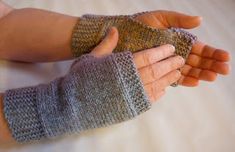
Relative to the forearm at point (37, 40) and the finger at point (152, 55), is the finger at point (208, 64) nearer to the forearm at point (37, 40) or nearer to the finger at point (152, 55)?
the finger at point (152, 55)

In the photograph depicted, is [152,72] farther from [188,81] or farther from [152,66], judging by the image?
[188,81]

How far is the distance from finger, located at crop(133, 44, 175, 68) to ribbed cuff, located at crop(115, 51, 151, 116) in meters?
0.03

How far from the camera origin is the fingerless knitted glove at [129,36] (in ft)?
1.87

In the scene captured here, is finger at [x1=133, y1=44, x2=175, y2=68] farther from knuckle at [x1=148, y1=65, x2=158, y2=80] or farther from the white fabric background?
the white fabric background

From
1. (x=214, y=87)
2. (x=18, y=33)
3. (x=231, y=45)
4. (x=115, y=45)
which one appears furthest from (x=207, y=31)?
(x=18, y=33)

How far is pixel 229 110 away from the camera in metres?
0.59

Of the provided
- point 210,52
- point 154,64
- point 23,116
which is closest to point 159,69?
point 154,64

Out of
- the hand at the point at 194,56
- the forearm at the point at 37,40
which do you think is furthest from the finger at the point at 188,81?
the forearm at the point at 37,40

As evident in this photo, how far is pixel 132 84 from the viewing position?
0.48 m

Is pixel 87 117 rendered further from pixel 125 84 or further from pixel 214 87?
pixel 214 87

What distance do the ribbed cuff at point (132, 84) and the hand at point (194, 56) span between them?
14 cm

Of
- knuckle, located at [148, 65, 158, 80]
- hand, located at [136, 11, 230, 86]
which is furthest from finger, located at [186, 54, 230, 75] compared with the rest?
knuckle, located at [148, 65, 158, 80]

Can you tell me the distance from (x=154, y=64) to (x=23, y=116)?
221 millimetres

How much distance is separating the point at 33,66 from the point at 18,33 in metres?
0.08
